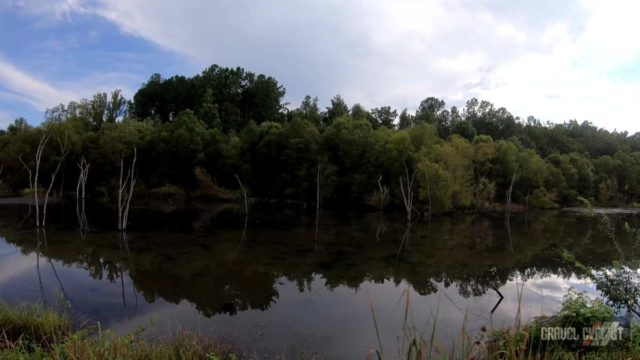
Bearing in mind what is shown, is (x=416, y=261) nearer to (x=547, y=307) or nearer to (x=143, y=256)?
(x=547, y=307)

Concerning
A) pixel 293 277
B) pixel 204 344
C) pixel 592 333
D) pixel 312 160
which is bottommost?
pixel 293 277

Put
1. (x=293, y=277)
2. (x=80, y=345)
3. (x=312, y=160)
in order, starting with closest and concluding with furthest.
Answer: (x=80, y=345) < (x=293, y=277) < (x=312, y=160)

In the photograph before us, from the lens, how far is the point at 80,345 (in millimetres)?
5746

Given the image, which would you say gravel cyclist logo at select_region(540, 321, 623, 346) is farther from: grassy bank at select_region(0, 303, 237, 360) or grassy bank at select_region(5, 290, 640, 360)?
grassy bank at select_region(0, 303, 237, 360)

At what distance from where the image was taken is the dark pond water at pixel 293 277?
10867 millimetres

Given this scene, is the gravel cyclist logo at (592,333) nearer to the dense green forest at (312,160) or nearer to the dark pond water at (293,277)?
the dark pond water at (293,277)

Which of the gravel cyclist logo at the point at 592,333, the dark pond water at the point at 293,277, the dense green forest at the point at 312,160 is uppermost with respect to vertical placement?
the dense green forest at the point at 312,160

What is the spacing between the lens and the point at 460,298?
13859mm

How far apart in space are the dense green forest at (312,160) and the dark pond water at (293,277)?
12.1 meters

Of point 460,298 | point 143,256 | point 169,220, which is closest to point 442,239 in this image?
point 460,298

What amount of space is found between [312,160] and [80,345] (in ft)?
137

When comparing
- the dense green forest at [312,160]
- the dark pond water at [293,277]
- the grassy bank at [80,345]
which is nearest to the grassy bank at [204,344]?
the grassy bank at [80,345]

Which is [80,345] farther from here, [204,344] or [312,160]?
[312,160]

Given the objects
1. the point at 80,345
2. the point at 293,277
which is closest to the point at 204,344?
the point at 80,345
